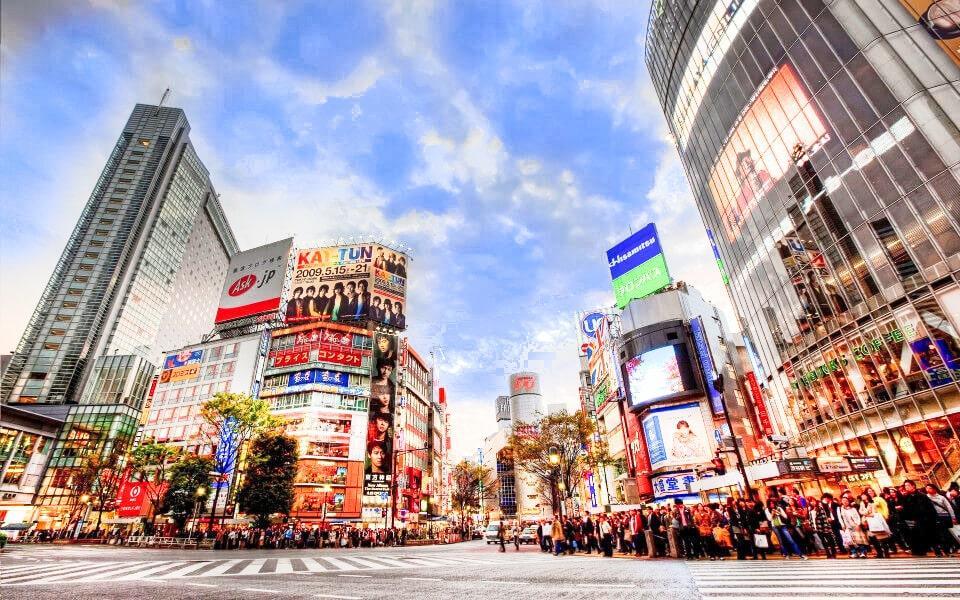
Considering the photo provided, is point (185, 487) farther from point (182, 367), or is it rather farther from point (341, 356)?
point (182, 367)

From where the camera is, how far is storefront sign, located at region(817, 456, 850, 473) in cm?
1819

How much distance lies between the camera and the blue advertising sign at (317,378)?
172ft

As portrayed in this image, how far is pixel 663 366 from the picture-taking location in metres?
44.8

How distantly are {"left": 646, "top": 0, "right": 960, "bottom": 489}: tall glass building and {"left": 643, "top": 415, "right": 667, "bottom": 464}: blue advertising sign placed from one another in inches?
461

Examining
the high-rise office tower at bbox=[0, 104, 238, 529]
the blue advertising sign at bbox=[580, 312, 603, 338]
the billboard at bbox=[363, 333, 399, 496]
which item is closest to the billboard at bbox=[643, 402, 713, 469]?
the blue advertising sign at bbox=[580, 312, 603, 338]

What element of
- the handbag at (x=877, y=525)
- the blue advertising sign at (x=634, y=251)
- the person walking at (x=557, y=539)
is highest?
the blue advertising sign at (x=634, y=251)

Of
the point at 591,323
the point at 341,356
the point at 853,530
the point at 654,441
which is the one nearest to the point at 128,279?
the point at 341,356

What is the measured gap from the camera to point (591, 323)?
66.0 metres

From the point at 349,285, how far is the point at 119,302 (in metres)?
50.5

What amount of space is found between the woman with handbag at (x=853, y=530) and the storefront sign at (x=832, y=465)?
688 cm

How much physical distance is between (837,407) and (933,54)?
19855mm

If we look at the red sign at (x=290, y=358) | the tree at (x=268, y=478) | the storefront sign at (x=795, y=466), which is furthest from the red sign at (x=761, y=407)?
the red sign at (x=290, y=358)

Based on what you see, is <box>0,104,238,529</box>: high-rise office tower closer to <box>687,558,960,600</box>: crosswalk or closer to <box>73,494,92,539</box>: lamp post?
<box>73,494,92,539</box>: lamp post

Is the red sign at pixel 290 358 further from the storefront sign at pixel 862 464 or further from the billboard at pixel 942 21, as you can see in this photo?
the billboard at pixel 942 21
